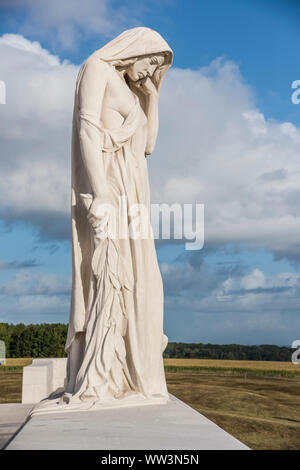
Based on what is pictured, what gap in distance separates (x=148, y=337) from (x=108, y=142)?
2362 millimetres

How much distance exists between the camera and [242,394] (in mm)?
12875

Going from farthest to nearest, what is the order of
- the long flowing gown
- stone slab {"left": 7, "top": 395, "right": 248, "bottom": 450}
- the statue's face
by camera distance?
the statue's face < the long flowing gown < stone slab {"left": 7, "top": 395, "right": 248, "bottom": 450}

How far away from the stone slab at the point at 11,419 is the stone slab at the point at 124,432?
64.9 inches

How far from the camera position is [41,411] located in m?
4.53

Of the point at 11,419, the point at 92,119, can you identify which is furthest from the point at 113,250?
the point at 11,419

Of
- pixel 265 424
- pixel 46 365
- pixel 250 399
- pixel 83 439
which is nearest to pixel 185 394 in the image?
pixel 250 399

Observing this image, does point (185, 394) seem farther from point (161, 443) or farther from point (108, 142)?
point (161, 443)

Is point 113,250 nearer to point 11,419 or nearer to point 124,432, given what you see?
point 124,432

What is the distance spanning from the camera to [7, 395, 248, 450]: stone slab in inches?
118

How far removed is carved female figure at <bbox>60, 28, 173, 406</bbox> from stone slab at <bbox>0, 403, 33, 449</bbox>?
1215 mm

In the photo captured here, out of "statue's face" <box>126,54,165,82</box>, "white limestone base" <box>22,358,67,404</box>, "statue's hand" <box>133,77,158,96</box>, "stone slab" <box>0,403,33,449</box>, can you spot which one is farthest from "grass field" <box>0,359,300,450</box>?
"statue's face" <box>126,54,165,82</box>

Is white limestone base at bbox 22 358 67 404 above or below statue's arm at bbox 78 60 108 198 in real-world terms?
below

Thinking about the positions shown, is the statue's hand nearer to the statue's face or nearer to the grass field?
the statue's face

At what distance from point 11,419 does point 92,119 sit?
14.7 feet
